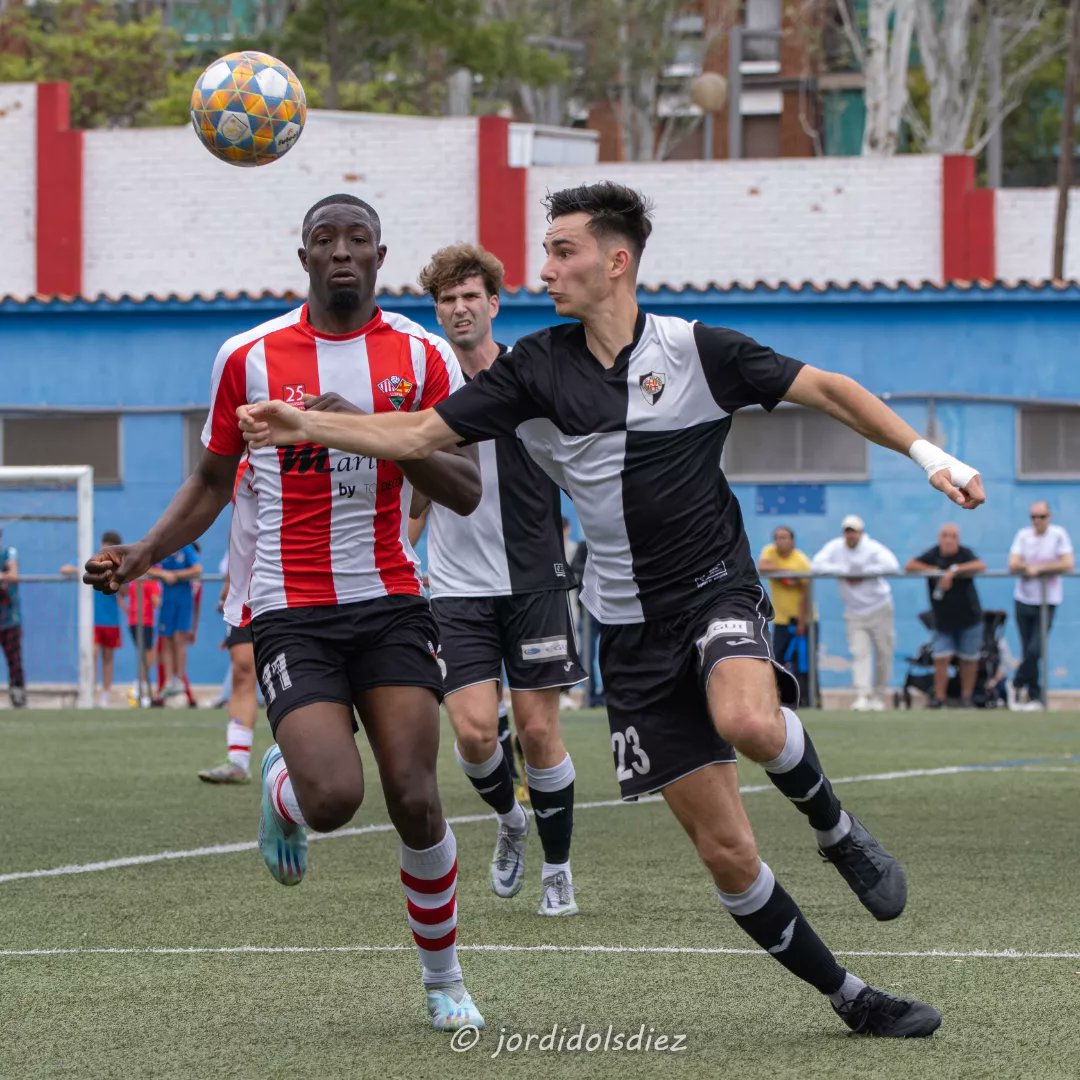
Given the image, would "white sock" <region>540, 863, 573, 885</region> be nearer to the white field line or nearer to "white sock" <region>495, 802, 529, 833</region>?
"white sock" <region>495, 802, 529, 833</region>

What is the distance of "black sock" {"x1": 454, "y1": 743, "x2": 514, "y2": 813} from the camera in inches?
341

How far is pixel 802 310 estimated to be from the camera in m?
24.6

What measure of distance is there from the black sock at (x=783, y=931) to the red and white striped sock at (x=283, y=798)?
1.33 metres

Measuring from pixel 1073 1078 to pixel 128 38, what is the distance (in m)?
45.4

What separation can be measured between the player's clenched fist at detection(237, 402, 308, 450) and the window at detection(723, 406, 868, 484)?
1903cm

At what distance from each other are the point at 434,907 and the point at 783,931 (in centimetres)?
100

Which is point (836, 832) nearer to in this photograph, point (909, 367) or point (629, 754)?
point (629, 754)

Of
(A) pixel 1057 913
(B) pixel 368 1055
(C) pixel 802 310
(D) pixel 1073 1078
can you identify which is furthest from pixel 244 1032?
(C) pixel 802 310

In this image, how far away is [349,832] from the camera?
10672 mm

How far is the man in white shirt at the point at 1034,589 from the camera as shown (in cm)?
2061

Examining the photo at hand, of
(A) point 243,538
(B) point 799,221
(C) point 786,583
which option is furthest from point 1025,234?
(A) point 243,538

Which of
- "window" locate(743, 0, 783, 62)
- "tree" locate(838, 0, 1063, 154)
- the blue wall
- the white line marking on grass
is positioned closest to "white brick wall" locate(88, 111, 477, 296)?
the blue wall

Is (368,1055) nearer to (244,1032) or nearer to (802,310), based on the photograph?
(244,1032)

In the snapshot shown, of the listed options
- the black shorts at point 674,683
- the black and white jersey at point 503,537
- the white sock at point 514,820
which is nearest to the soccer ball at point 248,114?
the black and white jersey at point 503,537
